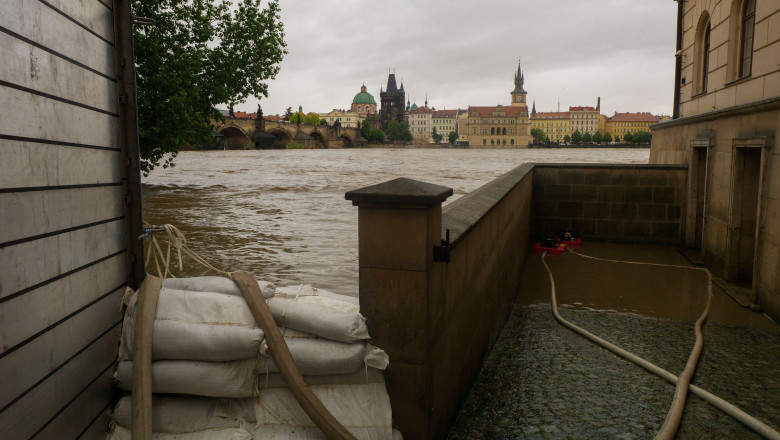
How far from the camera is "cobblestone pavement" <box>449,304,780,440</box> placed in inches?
142

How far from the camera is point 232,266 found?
884 cm

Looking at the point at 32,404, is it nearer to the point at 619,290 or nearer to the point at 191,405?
the point at 191,405

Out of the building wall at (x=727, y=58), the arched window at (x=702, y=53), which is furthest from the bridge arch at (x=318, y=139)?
the arched window at (x=702, y=53)

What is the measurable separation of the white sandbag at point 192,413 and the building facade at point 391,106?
182 metres

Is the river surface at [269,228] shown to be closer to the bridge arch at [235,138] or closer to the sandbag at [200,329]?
the sandbag at [200,329]

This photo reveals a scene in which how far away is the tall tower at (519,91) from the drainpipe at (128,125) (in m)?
174

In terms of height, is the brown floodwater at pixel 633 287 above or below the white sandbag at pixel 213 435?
below

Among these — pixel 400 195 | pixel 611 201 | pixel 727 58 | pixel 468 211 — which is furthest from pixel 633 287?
pixel 400 195

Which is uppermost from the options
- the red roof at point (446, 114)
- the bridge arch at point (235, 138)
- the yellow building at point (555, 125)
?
the red roof at point (446, 114)

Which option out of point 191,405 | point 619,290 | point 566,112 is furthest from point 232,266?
point 566,112

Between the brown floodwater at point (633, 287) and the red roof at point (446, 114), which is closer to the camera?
the brown floodwater at point (633, 287)

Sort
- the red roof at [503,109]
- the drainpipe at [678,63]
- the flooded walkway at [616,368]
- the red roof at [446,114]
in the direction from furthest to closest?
the red roof at [446,114] → the red roof at [503,109] → the drainpipe at [678,63] → the flooded walkway at [616,368]

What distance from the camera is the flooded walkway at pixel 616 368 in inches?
144

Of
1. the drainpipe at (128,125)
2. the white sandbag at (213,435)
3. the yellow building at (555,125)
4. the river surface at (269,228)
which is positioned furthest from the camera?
the yellow building at (555,125)
